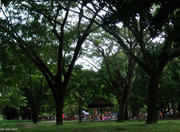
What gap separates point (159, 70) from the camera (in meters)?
13.9

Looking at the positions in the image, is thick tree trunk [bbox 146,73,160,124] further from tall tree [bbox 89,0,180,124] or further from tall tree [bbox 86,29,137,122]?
tall tree [bbox 86,29,137,122]

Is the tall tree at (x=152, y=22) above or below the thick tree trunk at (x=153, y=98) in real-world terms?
above

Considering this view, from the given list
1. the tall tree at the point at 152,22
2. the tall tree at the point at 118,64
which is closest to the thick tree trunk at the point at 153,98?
the tall tree at the point at 152,22

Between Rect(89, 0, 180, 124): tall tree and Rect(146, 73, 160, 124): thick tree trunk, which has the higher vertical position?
Rect(89, 0, 180, 124): tall tree

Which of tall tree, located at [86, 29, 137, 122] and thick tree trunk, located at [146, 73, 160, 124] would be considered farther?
tall tree, located at [86, 29, 137, 122]

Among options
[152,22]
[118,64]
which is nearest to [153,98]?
[152,22]

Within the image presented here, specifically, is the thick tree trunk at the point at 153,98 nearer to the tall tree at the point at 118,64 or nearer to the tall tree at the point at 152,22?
the tall tree at the point at 152,22

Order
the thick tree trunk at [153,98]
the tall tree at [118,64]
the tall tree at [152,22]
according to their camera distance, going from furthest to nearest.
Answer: the tall tree at [118,64] → the thick tree trunk at [153,98] → the tall tree at [152,22]

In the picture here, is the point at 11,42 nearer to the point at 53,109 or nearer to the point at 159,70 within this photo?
the point at 159,70

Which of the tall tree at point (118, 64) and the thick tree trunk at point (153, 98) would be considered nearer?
the thick tree trunk at point (153, 98)

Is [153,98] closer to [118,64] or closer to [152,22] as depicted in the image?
[152,22]

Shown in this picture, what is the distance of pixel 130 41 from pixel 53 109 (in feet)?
112

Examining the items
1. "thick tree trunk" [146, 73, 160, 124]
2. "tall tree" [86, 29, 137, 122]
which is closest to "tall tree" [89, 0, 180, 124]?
"thick tree trunk" [146, 73, 160, 124]

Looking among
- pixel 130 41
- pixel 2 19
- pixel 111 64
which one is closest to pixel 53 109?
pixel 111 64
